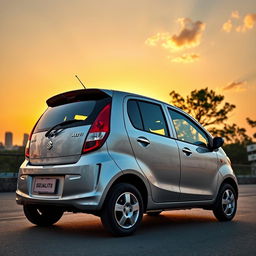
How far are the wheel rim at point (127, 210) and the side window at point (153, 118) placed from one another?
1.00 meters

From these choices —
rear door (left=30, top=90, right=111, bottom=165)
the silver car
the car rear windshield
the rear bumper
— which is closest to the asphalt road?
the silver car

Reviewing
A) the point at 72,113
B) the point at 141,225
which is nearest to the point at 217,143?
the point at 141,225

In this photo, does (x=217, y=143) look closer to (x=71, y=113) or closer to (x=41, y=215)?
(x=71, y=113)

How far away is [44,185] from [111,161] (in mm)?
941

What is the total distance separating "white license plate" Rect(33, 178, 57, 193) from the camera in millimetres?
5211

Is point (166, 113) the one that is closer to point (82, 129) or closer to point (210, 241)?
point (82, 129)

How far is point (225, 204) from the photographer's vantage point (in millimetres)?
7098

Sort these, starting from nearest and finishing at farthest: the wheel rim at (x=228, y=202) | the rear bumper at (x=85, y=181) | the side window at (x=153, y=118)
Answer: the rear bumper at (x=85, y=181)
the side window at (x=153, y=118)
the wheel rim at (x=228, y=202)

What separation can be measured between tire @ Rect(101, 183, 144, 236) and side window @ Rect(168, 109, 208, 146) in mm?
1420

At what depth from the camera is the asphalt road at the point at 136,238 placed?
14.3ft

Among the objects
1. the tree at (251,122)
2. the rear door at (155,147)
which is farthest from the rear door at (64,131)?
the tree at (251,122)

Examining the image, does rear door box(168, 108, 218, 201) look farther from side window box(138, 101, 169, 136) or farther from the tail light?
the tail light

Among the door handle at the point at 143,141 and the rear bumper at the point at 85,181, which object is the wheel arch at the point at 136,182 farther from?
the door handle at the point at 143,141

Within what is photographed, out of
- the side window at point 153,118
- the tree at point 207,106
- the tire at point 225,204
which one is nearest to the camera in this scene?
the side window at point 153,118
